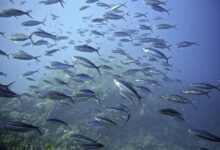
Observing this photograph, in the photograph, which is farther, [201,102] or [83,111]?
[201,102]

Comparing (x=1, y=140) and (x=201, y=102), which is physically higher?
(x=1, y=140)

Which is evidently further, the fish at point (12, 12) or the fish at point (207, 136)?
the fish at point (12, 12)

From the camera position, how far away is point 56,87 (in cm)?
1786

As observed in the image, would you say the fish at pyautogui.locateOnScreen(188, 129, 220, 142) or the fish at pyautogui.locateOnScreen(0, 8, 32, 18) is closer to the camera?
the fish at pyautogui.locateOnScreen(188, 129, 220, 142)

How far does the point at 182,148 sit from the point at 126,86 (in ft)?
36.2

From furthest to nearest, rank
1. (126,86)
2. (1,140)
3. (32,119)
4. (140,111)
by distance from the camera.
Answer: (140,111) < (32,119) < (1,140) < (126,86)

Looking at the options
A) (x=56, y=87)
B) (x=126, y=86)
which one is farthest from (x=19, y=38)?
(x=56, y=87)

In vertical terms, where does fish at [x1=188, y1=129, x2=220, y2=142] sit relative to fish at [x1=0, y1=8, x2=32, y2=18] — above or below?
below

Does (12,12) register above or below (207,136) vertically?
above

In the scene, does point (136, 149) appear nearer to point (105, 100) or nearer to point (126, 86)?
point (105, 100)

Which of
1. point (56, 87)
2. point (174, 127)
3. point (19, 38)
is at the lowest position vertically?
point (174, 127)

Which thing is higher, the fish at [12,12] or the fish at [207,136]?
the fish at [12,12]

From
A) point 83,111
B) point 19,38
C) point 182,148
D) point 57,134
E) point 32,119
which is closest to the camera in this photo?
point 19,38

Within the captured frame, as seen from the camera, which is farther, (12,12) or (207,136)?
(12,12)
